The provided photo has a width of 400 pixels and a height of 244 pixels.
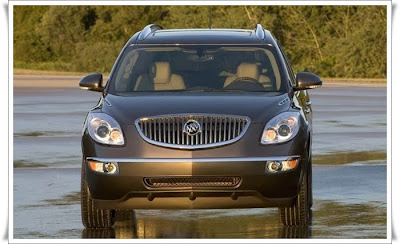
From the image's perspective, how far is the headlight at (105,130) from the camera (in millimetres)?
10688

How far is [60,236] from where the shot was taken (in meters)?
10.8

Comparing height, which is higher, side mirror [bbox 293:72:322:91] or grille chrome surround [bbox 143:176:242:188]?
side mirror [bbox 293:72:322:91]

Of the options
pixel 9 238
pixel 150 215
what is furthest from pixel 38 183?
pixel 9 238

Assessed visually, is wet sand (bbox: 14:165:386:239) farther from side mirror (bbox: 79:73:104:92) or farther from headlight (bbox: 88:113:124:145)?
side mirror (bbox: 79:73:104:92)

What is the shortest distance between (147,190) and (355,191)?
3.82 m

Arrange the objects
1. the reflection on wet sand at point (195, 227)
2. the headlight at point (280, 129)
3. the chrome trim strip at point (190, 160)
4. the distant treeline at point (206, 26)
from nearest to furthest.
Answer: the chrome trim strip at point (190, 160)
the headlight at point (280, 129)
the reflection on wet sand at point (195, 227)
the distant treeline at point (206, 26)

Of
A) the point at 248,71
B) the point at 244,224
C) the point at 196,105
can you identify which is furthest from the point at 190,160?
the point at 248,71

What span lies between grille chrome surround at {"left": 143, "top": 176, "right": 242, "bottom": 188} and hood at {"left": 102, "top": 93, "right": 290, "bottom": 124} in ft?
1.73

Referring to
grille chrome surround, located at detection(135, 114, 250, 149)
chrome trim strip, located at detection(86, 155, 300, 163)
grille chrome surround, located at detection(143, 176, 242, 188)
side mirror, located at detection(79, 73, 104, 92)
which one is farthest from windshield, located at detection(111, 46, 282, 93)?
grille chrome surround, located at detection(143, 176, 242, 188)

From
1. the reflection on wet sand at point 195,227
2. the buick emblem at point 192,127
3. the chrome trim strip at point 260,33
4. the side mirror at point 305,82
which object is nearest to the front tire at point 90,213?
the reflection on wet sand at point 195,227

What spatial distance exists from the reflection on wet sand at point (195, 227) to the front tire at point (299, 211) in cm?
7

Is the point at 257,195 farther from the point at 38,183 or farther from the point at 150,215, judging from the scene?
the point at 38,183

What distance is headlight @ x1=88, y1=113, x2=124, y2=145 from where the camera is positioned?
10.7m

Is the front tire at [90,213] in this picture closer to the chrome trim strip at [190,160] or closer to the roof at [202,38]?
the chrome trim strip at [190,160]
